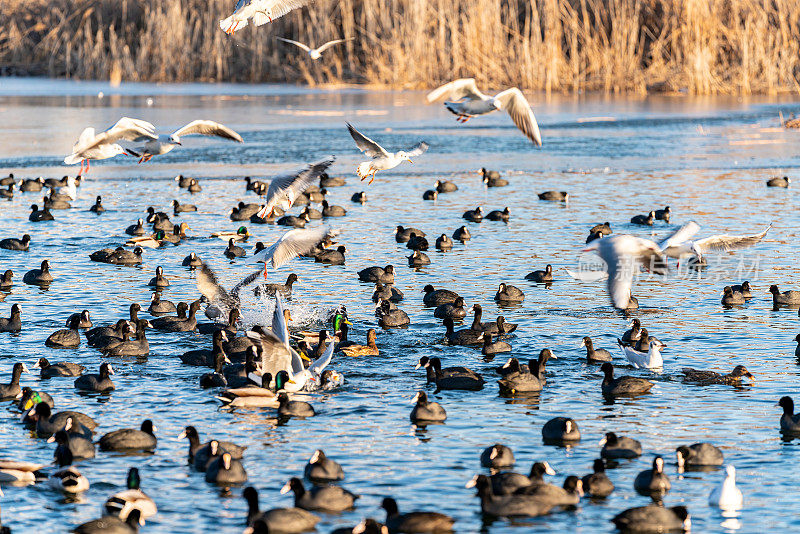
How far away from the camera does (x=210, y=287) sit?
21047 mm

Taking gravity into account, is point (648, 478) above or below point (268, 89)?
below

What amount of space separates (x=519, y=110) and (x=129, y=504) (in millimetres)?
10760

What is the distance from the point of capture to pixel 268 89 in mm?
59656

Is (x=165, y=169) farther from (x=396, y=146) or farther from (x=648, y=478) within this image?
(x=648, y=478)

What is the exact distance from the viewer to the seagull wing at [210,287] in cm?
2073

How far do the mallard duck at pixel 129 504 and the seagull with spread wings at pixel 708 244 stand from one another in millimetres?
7477

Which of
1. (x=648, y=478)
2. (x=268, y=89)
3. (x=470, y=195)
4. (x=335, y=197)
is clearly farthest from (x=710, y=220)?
(x=268, y=89)

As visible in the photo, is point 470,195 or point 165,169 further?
point 165,169

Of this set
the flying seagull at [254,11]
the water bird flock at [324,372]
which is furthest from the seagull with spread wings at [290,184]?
the flying seagull at [254,11]

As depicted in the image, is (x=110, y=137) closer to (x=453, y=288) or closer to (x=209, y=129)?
(x=209, y=129)

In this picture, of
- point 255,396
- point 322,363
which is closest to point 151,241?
point 322,363

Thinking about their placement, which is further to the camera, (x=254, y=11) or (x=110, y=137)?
(x=110, y=137)

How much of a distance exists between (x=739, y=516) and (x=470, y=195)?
23.8m

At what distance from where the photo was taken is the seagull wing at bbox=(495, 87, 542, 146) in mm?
19594
